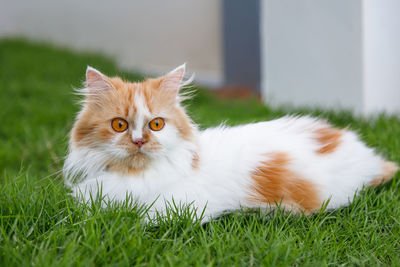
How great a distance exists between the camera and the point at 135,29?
8.36 metres

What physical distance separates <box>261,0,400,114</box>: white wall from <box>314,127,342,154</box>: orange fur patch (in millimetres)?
1746

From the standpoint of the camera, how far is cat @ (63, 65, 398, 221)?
1743 mm

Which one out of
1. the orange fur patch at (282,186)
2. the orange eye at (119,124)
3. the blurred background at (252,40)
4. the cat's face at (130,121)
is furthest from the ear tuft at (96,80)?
the blurred background at (252,40)

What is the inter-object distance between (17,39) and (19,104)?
4129 millimetres

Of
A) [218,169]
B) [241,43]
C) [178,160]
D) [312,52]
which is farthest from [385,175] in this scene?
[241,43]

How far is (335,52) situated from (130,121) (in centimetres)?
264

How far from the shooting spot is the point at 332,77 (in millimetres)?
3914

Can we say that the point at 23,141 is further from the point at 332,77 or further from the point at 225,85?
the point at 225,85

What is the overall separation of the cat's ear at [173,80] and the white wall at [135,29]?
5.85 metres

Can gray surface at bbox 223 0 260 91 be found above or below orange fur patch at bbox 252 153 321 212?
above

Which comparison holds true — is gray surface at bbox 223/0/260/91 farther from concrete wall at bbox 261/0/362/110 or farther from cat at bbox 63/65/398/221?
cat at bbox 63/65/398/221

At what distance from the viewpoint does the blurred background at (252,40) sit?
12.3ft

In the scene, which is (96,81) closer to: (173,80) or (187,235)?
(173,80)

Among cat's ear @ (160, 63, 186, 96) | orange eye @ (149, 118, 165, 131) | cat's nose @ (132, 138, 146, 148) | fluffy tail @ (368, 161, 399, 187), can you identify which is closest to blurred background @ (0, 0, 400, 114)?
cat's ear @ (160, 63, 186, 96)
